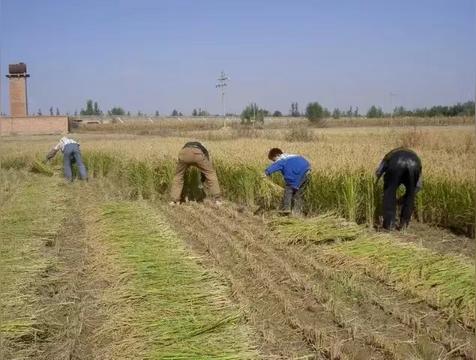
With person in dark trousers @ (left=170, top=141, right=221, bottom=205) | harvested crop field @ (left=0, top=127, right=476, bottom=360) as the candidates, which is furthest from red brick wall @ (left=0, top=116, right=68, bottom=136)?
harvested crop field @ (left=0, top=127, right=476, bottom=360)

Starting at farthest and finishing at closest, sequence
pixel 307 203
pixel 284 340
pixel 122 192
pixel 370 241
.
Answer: pixel 122 192 → pixel 307 203 → pixel 370 241 → pixel 284 340

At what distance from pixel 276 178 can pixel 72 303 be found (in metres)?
4.90

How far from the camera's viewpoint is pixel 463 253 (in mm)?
5574

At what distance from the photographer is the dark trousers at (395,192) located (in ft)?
21.2

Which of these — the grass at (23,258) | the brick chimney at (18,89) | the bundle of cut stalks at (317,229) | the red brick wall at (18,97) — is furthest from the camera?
the red brick wall at (18,97)

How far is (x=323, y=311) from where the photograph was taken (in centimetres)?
405

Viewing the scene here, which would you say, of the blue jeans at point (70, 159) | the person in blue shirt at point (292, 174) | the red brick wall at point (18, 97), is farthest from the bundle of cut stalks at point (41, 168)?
the red brick wall at point (18, 97)

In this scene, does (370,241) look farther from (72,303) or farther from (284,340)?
(72,303)

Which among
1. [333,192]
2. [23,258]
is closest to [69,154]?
[23,258]

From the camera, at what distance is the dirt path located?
11.1 ft

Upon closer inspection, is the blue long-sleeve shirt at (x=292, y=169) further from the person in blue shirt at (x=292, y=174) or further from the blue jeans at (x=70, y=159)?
the blue jeans at (x=70, y=159)

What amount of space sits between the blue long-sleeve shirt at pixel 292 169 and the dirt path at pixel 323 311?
1.45 metres

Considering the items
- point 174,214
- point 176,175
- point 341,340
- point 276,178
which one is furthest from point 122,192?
point 341,340

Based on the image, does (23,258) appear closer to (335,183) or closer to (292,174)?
(292,174)
